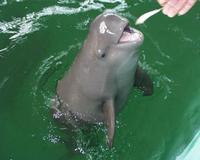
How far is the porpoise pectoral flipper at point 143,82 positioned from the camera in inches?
204

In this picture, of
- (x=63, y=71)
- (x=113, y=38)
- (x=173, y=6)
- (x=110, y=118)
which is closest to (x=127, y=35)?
(x=113, y=38)

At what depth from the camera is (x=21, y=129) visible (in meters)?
5.70

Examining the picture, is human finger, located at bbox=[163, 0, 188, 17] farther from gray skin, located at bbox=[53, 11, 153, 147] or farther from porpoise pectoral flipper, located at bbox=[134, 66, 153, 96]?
porpoise pectoral flipper, located at bbox=[134, 66, 153, 96]

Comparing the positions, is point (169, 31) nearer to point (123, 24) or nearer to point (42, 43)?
point (42, 43)

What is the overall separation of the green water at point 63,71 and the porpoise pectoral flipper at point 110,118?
22.8 inches

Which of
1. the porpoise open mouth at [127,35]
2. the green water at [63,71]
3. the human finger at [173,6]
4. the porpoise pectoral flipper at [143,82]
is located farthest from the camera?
the green water at [63,71]

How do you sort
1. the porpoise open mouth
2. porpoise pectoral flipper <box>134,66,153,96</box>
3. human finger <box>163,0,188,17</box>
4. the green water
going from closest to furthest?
human finger <box>163,0,188,17</box>, the porpoise open mouth, porpoise pectoral flipper <box>134,66,153,96</box>, the green water

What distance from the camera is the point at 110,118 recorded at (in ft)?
15.5

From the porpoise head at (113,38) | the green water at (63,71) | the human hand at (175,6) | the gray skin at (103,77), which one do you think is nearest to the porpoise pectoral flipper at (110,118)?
the gray skin at (103,77)

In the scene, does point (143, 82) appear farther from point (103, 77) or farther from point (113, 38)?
point (113, 38)

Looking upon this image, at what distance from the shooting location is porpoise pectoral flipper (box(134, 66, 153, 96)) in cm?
518

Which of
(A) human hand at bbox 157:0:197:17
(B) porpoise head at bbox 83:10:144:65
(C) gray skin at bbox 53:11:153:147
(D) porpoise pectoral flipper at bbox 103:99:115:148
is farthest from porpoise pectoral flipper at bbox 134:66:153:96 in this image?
(A) human hand at bbox 157:0:197:17

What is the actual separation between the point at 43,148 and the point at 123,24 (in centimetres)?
175

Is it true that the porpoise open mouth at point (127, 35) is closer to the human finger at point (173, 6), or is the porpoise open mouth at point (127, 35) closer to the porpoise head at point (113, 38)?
the porpoise head at point (113, 38)
